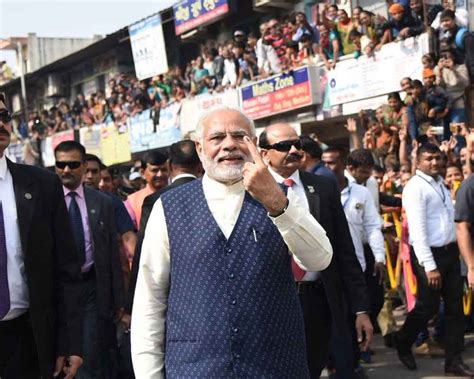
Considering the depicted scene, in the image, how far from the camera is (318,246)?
110 inches

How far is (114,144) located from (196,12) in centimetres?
616

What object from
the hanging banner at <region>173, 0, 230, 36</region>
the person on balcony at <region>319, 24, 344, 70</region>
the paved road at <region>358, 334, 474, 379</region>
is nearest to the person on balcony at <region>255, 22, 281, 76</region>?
the person on balcony at <region>319, 24, 344, 70</region>

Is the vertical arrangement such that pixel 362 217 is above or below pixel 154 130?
below

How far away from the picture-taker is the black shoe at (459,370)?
20.9 ft

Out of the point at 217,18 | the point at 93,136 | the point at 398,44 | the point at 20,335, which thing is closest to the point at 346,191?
the point at 20,335

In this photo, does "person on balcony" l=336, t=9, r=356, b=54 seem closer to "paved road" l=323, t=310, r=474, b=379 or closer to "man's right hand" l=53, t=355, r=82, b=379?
"paved road" l=323, t=310, r=474, b=379

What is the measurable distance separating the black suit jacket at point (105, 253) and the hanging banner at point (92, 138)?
21565 mm

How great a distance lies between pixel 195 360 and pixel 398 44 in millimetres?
11475

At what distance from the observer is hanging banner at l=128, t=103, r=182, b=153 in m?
21.9

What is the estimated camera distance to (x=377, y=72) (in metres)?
14.2

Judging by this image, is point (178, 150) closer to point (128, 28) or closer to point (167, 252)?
point (167, 252)

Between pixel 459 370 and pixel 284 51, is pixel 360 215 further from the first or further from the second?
pixel 284 51

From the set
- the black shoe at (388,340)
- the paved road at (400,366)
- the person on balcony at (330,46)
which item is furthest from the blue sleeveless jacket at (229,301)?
the person on balcony at (330,46)

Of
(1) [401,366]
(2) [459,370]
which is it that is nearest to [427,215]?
(2) [459,370]
